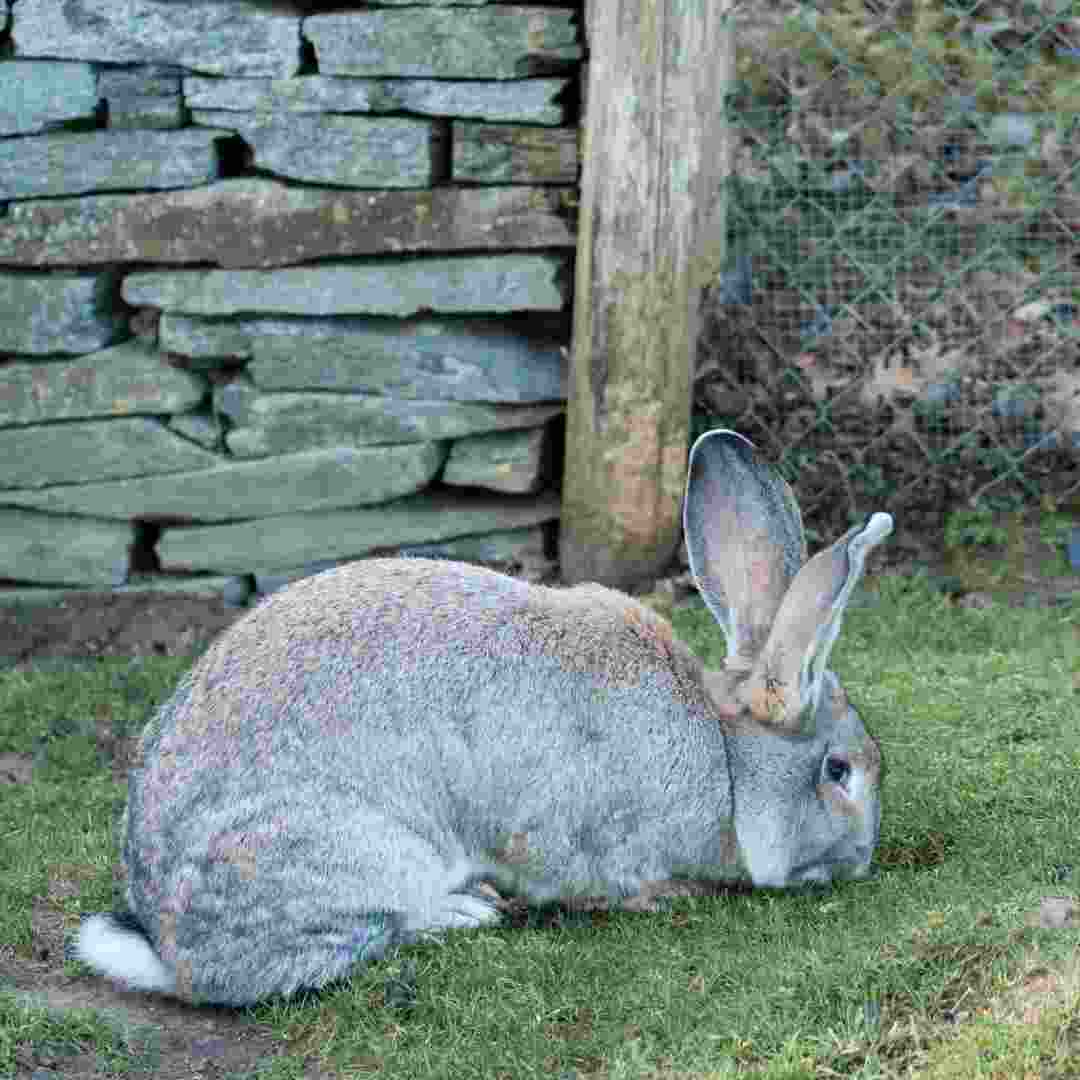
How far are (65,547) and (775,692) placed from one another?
3822 mm

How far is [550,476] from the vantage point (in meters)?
7.38

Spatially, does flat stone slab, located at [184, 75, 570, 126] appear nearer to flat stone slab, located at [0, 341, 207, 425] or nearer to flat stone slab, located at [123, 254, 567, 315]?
flat stone slab, located at [123, 254, 567, 315]

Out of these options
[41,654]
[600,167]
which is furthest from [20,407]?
[600,167]

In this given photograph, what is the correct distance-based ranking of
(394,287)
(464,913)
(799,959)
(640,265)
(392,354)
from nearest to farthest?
1. (799,959)
2. (464,913)
3. (640,265)
4. (394,287)
5. (392,354)

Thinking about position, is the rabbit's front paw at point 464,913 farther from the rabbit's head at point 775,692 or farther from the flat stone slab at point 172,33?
the flat stone slab at point 172,33

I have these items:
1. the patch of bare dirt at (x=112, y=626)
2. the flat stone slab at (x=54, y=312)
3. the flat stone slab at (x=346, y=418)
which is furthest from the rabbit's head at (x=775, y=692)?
the flat stone slab at (x=54, y=312)

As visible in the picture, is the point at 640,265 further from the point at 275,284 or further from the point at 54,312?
the point at 54,312

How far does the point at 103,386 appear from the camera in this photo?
727 cm

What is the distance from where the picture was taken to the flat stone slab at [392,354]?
7133 millimetres

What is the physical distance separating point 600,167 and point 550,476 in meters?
1.28

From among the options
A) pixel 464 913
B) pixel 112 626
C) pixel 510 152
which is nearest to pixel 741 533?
pixel 464 913

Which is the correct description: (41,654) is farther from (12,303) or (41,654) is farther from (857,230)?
(857,230)

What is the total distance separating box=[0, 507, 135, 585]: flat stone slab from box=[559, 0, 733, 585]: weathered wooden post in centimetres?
181

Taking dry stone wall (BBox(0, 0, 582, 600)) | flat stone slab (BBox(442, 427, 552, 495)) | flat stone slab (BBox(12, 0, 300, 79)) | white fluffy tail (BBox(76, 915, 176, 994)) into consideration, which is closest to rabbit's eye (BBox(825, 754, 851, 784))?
white fluffy tail (BBox(76, 915, 176, 994))
